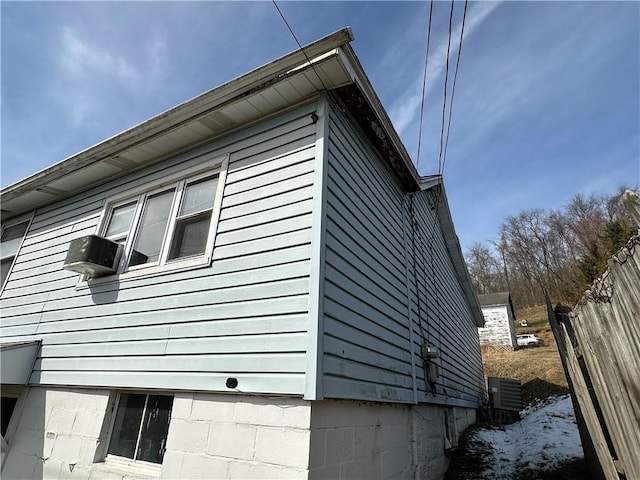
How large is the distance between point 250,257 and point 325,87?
2.21 metres

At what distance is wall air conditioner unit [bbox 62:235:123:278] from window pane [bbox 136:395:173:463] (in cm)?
204

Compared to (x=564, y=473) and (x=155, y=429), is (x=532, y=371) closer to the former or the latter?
(x=564, y=473)

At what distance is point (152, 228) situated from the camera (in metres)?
4.82

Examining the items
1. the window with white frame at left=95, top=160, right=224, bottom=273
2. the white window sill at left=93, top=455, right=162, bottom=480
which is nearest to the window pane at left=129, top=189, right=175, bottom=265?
the window with white frame at left=95, top=160, right=224, bottom=273

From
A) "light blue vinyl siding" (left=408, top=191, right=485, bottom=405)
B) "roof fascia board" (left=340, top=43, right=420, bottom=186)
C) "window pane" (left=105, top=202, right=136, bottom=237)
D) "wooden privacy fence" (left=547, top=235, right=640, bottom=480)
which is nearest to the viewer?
"wooden privacy fence" (left=547, top=235, right=640, bottom=480)

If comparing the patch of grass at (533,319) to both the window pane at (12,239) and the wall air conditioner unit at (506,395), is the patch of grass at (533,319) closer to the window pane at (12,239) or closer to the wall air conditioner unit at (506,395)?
the wall air conditioner unit at (506,395)

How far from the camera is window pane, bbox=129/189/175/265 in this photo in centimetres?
464

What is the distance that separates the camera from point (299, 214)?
355 cm

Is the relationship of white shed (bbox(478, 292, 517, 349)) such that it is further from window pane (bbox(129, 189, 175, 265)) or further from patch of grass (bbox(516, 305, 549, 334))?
window pane (bbox(129, 189, 175, 265))

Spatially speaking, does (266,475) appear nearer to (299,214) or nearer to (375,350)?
(375,350)

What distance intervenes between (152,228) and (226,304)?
2106 mm

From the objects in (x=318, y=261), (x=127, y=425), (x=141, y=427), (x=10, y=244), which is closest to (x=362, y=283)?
(x=318, y=261)

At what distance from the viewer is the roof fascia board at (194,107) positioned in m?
3.74

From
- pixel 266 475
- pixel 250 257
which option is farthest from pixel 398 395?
pixel 250 257
